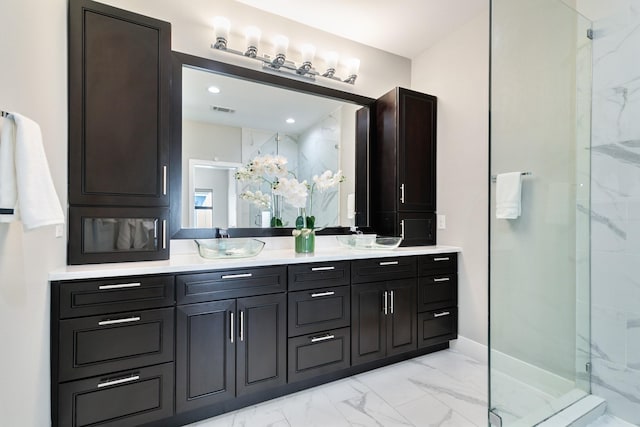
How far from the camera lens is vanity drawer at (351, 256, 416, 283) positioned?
7.33 ft

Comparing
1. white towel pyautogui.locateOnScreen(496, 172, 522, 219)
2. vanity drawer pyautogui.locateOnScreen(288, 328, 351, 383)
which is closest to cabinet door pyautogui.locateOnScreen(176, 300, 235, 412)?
vanity drawer pyautogui.locateOnScreen(288, 328, 351, 383)

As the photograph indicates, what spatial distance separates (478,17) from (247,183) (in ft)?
8.08

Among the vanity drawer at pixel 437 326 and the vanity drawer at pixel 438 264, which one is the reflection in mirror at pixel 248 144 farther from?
the vanity drawer at pixel 437 326

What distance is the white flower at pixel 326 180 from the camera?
2.65 metres

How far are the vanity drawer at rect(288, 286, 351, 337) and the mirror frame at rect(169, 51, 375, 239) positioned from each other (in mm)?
695

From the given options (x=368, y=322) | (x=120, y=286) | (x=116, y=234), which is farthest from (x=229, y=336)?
(x=368, y=322)

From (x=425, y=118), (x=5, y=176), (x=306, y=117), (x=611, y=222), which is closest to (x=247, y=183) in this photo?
(x=306, y=117)

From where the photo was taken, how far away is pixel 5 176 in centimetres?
96

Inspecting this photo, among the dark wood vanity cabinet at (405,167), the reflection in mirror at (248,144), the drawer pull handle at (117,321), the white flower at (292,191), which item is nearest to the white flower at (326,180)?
the reflection in mirror at (248,144)

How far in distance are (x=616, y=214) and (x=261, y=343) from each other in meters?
2.27

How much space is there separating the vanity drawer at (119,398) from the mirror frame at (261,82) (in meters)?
0.90

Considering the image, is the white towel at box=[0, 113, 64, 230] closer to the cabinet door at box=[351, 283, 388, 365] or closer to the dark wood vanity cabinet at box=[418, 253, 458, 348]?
the cabinet door at box=[351, 283, 388, 365]

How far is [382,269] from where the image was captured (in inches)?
92.0

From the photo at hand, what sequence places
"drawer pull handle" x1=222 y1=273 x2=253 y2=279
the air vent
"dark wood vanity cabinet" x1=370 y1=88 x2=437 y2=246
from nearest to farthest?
"drawer pull handle" x1=222 y1=273 x2=253 y2=279
the air vent
"dark wood vanity cabinet" x1=370 y1=88 x2=437 y2=246
